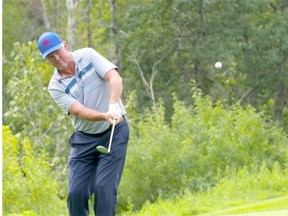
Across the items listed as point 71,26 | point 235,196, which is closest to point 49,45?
point 235,196

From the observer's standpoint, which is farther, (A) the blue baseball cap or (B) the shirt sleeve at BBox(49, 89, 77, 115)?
(B) the shirt sleeve at BBox(49, 89, 77, 115)

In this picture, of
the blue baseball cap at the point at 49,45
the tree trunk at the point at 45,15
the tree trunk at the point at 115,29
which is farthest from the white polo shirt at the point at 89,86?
the tree trunk at the point at 45,15

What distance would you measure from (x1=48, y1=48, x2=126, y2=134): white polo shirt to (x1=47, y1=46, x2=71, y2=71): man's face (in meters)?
0.10

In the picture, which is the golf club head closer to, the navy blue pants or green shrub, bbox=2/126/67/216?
the navy blue pants

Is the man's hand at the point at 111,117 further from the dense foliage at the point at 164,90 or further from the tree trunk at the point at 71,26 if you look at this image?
the tree trunk at the point at 71,26

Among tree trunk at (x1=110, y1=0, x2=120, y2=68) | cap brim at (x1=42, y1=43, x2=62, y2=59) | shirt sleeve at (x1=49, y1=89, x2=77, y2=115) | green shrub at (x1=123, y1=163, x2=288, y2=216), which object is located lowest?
green shrub at (x1=123, y1=163, x2=288, y2=216)

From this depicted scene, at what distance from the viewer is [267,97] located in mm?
42781

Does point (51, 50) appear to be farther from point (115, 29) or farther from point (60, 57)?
point (115, 29)

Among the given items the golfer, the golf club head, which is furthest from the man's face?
the golf club head

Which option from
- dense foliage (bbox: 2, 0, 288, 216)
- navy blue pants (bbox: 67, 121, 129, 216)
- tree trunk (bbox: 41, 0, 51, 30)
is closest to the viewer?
navy blue pants (bbox: 67, 121, 129, 216)

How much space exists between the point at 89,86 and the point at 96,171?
0.69 meters

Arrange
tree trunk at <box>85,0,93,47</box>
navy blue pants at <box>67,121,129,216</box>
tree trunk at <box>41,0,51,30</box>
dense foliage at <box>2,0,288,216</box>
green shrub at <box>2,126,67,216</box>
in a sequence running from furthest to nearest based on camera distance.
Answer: tree trunk at <box>41,0,51,30</box>, tree trunk at <box>85,0,93,47</box>, dense foliage at <box>2,0,288,216</box>, green shrub at <box>2,126,67,216</box>, navy blue pants at <box>67,121,129,216</box>

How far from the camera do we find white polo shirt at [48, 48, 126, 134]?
822 cm

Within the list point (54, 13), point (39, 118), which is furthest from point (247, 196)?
point (54, 13)
